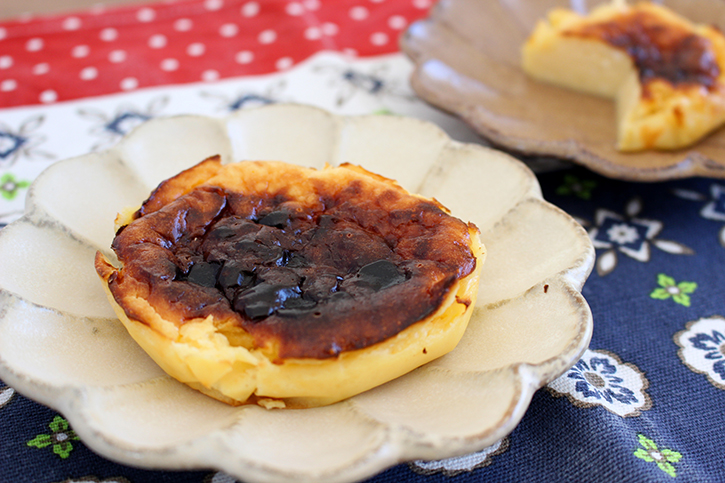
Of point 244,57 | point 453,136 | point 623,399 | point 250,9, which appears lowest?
point 623,399

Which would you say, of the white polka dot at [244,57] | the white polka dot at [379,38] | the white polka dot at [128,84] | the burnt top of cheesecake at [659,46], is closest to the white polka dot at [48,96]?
the white polka dot at [128,84]

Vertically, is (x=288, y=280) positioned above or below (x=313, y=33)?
above

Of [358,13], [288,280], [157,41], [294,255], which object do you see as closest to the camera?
[288,280]

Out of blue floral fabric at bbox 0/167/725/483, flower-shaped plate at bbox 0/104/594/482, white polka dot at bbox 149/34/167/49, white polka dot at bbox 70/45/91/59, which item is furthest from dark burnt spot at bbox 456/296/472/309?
white polka dot at bbox 70/45/91/59

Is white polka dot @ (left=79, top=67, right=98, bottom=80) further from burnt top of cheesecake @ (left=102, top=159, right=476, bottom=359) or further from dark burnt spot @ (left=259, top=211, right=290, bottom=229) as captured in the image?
dark burnt spot @ (left=259, top=211, right=290, bottom=229)

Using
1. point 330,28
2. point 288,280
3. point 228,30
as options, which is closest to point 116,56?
point 228,30

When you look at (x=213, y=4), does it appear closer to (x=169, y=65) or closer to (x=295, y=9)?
(x=295, y=9)

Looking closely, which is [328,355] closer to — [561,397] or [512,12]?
[561,397]
